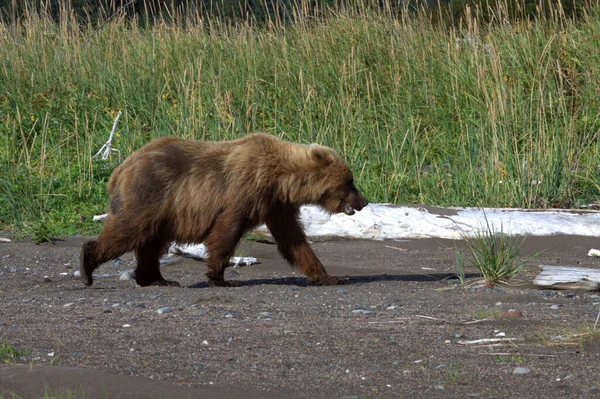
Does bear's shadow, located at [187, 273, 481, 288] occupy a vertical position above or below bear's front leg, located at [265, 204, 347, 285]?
below

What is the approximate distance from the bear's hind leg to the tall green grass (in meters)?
2.55

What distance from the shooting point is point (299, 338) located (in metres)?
4.58

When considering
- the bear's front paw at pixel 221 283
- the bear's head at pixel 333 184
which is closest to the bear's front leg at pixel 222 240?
the bear's front paw at pixel 221 283

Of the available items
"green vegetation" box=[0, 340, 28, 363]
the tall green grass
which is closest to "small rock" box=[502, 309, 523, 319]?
"green vegetation" box=[0, 340, 28, 363]

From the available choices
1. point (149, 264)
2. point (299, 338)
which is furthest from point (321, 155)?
point (299, 338)

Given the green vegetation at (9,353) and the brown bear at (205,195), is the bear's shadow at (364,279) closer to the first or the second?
the brown bear at (205,195)

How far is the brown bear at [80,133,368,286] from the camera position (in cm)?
659

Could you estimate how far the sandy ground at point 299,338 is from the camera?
3670mm

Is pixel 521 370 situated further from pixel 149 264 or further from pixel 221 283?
pixel 149 264

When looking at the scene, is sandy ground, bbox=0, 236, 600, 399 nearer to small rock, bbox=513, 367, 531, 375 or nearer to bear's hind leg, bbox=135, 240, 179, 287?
small rock, bbox=513, 367, 531, 375

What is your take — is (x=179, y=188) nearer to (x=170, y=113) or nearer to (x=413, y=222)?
(x=413, y=222)

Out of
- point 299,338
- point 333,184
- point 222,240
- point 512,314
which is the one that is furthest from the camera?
point 333,184

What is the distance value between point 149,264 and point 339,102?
5151 mm

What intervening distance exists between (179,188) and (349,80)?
222 inches
